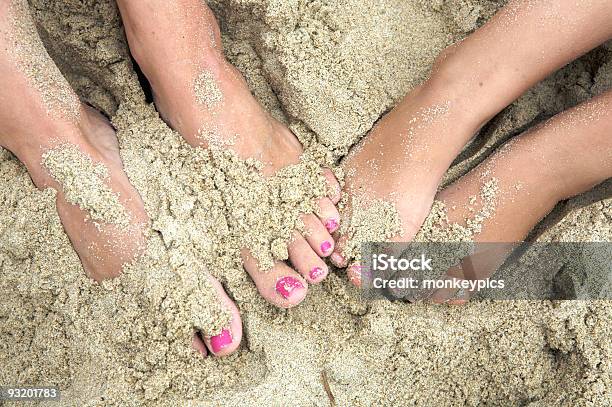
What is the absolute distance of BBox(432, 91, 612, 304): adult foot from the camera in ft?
4.32

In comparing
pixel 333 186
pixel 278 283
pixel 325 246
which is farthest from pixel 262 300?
pixel 333 186

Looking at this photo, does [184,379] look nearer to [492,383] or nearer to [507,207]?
[492,383]

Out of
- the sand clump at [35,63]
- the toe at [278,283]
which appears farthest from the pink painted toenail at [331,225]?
the sand clump at [35,63]

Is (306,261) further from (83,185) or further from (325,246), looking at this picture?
(83,185)

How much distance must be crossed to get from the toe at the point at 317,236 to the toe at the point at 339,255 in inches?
0.5

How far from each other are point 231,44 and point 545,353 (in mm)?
942

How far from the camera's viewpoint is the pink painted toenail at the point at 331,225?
1.43 m

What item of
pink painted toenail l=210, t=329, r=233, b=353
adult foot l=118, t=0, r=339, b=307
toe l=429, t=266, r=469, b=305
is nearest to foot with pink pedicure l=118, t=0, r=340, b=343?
adult foot l=118, t=0, r=339, b=307

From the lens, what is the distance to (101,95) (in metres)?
1.52

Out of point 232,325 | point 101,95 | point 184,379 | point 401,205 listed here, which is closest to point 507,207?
point 401,205

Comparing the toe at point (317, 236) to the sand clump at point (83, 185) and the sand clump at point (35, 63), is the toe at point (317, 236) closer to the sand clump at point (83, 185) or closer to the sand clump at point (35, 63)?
the sand clump at point (83, 185)

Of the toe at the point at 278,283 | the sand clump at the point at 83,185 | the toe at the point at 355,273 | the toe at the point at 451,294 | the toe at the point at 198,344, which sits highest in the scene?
the toe at the point at 451,294

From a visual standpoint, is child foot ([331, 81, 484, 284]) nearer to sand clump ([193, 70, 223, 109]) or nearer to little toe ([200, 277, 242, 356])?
little toe ([200, 277, 242, 356])

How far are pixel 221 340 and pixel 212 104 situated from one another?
0.48m
